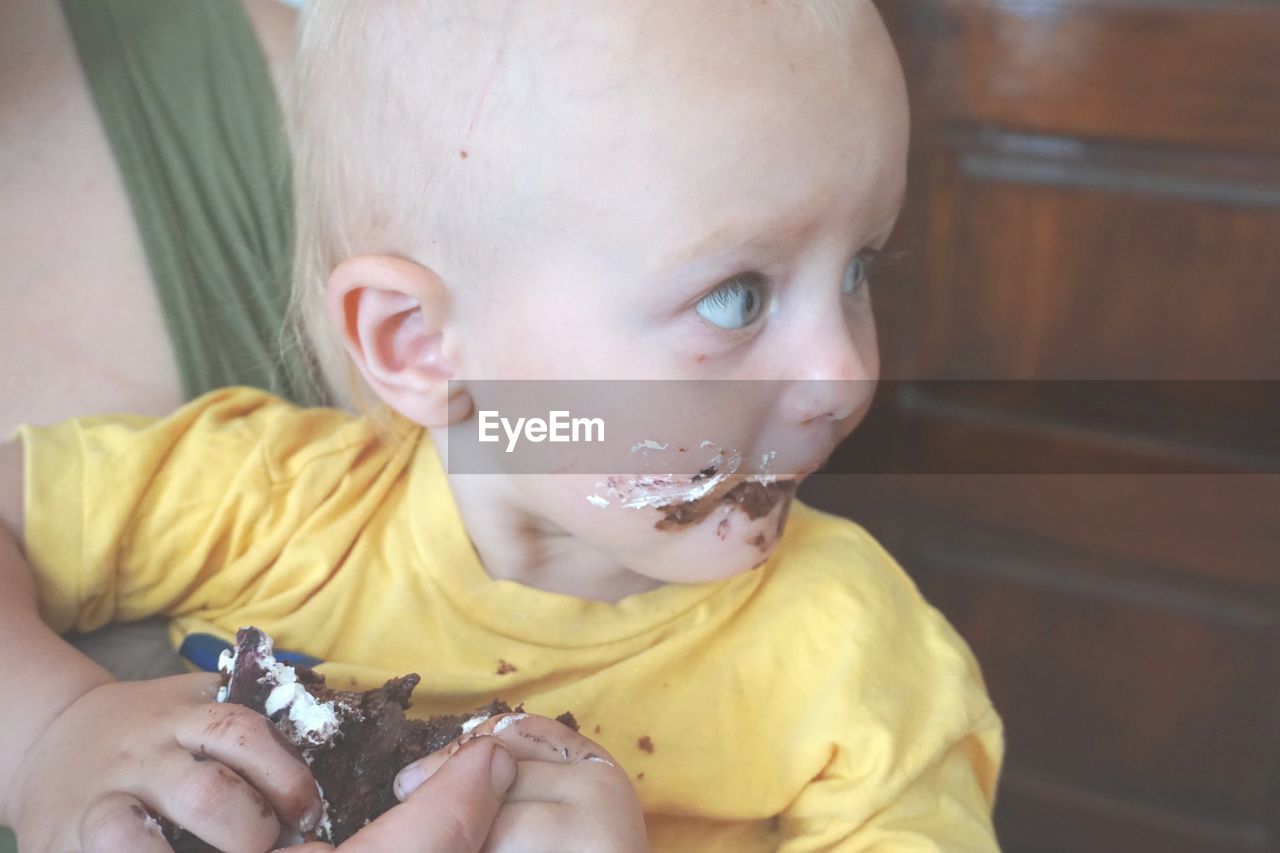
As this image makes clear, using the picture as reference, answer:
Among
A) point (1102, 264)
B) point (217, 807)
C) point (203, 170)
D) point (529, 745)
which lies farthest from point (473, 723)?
point (1102, 264)

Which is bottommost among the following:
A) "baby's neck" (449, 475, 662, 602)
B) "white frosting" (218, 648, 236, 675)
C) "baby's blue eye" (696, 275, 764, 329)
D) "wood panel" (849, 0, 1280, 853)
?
"wood panel" (849, 0, 1280, 853)

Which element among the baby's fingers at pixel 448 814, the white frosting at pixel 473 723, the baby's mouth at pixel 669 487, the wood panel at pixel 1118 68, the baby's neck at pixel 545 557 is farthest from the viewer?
the wood panel at pixel 1118 68

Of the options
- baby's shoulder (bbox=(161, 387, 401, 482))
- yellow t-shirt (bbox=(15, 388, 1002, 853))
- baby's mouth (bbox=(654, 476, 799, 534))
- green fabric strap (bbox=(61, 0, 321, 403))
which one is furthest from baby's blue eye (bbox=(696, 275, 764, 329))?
green fabric strap (bbox=(61, 0, 321, 403))

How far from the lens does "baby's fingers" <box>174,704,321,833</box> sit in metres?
0.73

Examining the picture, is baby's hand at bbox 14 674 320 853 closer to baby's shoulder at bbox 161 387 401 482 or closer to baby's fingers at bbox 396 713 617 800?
baby's fingers at bbox 396 713 617 800

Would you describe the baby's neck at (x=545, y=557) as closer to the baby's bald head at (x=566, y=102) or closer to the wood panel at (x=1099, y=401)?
the baby's bald head at (x=566, y=102)

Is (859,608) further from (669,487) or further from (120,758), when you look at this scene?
(120,758)

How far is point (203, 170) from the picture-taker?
3.67 ft

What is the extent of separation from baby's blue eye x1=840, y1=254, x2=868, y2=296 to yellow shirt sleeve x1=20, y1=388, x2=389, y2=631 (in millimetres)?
424

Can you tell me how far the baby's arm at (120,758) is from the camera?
717mm

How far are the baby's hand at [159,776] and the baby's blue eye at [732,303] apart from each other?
1.21 feet

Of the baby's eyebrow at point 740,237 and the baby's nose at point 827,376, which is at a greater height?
the baby's eyebrow at point 740,237

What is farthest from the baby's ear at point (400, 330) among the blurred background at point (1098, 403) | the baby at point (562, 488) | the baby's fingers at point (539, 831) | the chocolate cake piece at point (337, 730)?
the blurred background at point (1098, 403)

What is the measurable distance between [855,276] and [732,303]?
12 cm
